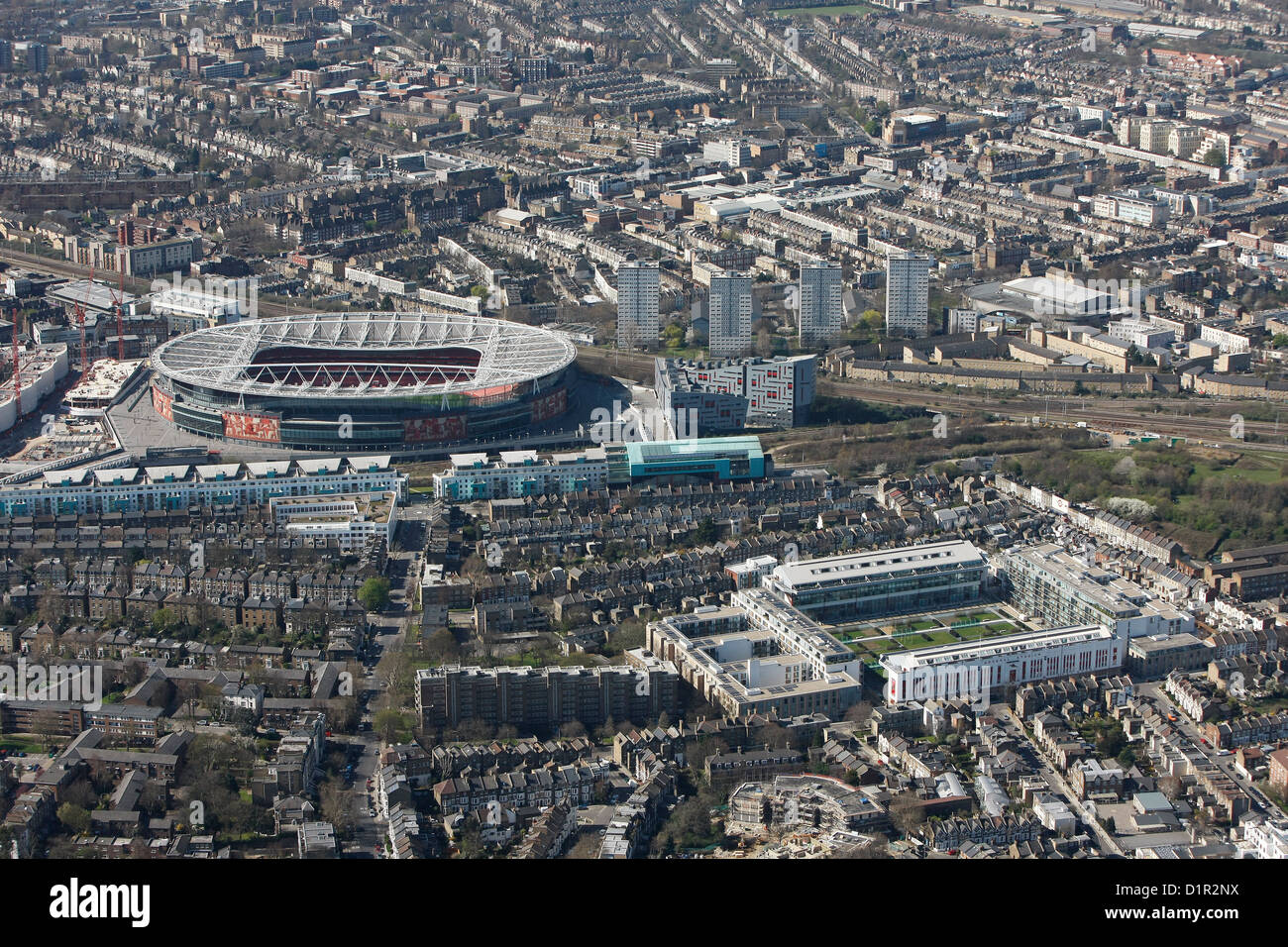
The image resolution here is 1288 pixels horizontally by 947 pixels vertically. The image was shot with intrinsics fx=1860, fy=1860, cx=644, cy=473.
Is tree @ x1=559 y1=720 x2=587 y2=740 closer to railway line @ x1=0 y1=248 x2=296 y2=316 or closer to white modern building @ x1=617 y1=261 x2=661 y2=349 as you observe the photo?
white modern building @ x1=617 y1=261 x2=661 y2=349

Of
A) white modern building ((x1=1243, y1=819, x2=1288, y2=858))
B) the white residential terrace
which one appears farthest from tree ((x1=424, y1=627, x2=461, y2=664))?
white modern building ((x1=1243, y1=819, x2=1288, y2=858))

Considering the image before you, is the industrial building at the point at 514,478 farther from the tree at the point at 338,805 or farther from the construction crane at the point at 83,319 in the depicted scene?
the tree at the point at 338,805

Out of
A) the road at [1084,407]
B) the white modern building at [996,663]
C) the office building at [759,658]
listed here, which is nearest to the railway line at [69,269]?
the road at [1084,407]

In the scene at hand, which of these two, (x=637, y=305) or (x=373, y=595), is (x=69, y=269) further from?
(x=373, y=595)

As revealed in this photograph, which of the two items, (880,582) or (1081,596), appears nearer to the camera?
(1081,596)

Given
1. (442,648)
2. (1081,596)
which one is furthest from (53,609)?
(1081,596)

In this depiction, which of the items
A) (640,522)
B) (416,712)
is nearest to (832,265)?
(640,522)
